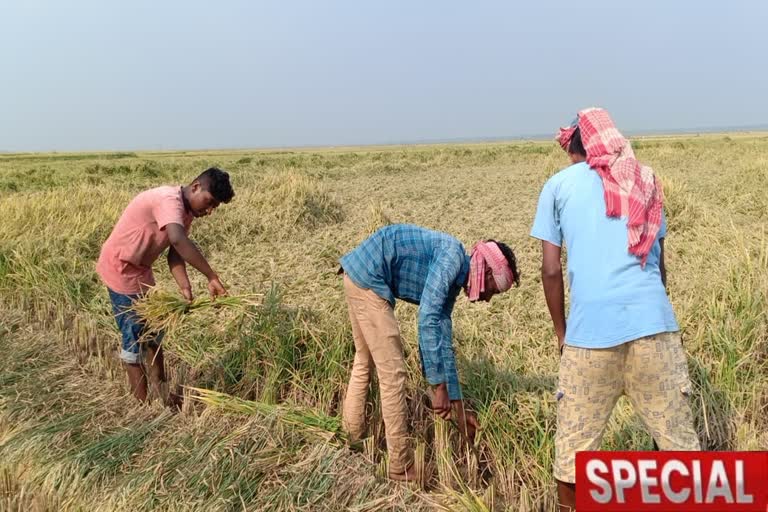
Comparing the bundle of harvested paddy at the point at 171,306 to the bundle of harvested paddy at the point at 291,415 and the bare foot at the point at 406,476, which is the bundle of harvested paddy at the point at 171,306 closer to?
the bundle of harvested paddy at the point at 291,415

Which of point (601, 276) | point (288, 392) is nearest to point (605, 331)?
point (601, 276)

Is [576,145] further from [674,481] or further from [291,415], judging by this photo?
[291,415]

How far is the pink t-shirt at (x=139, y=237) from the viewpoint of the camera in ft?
10.4

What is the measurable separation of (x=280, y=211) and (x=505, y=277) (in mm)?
5656

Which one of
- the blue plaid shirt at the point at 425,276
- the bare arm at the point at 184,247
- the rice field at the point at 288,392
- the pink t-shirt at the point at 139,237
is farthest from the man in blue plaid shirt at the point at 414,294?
the pink t-shirt at the point at 139,237

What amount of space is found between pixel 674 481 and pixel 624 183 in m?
1.00

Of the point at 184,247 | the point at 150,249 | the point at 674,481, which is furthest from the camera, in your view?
the point at 150,249

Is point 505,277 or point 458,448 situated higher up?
Result: point 505,277

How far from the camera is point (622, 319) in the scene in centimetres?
191

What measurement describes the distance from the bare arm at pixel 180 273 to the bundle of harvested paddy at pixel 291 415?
0.68 m

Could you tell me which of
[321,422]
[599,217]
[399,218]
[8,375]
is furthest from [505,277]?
[399,218]

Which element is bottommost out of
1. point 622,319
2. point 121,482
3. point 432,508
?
point 432,508

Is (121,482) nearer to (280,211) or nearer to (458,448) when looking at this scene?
(458,448)

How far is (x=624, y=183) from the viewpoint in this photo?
1.93m
